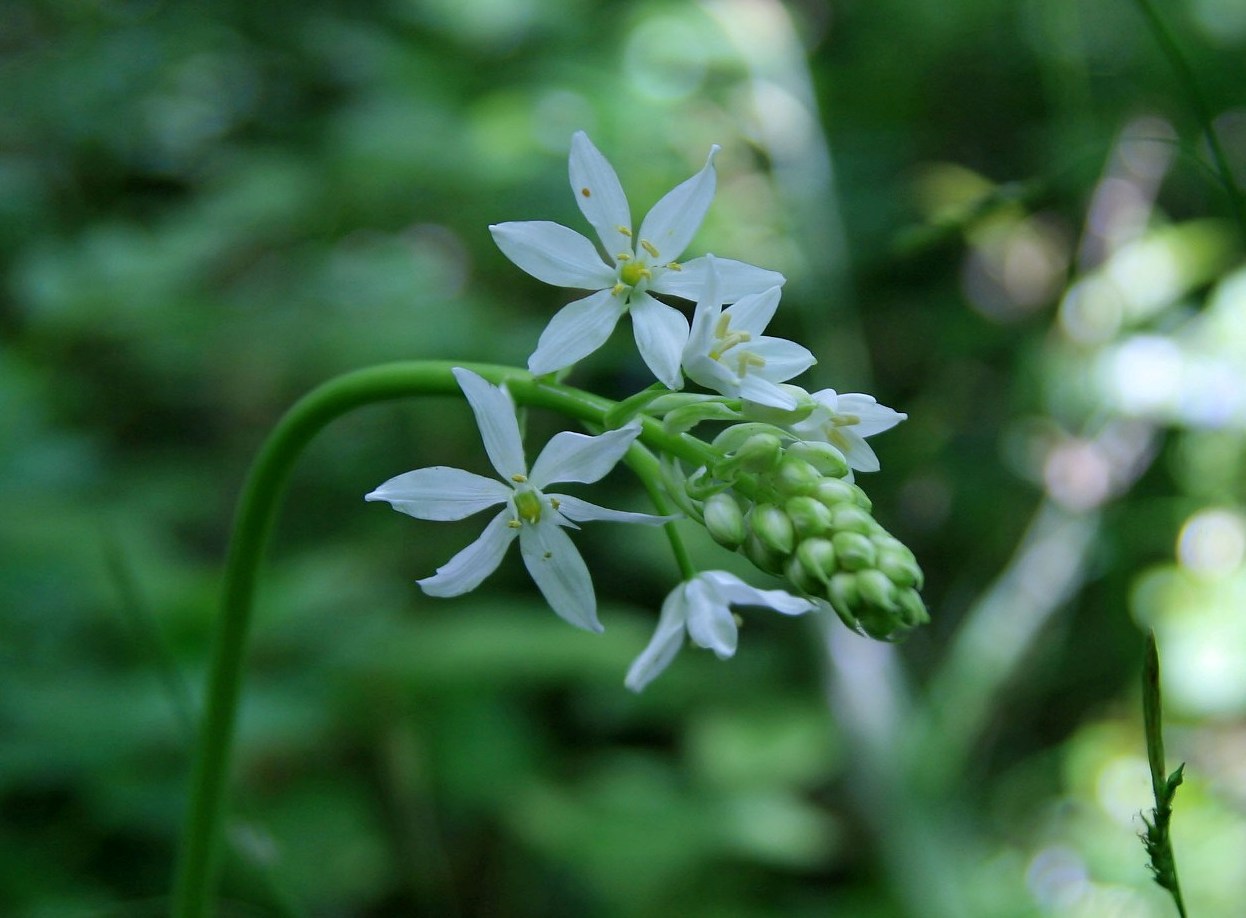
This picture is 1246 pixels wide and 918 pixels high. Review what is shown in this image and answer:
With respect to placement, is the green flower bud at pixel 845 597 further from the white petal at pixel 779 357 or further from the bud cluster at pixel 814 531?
the white petal at pixel 779 357

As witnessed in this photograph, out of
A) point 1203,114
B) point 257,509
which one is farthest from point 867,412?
point 1203,114

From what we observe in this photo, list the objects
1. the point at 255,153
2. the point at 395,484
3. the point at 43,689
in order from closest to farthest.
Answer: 1. the point at 395,484
2. the point at 43,689
3. the point at 255,153

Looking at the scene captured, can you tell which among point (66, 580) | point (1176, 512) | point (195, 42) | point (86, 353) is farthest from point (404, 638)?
point (195, 42)

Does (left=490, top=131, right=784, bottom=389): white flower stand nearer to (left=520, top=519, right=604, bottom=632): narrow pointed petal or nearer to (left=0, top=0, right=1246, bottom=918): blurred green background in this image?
(left=520, top=519, right=604, bottom=632): narrow pointed petal

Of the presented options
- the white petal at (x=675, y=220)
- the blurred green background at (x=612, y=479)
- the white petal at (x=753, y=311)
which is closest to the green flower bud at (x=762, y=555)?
the white petal at (x=753, y=311)

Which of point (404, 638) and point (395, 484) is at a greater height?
point (395, 484)

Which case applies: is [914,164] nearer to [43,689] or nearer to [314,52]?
[314,52]

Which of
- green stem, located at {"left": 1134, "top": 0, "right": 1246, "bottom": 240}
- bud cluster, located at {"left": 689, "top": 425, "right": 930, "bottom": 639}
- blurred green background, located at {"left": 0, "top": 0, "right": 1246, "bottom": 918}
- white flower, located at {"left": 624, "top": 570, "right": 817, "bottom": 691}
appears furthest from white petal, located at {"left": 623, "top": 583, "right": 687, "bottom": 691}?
green stem, located at {"left": 1134, "top": 0, "right": 1246, "bottom": 240}
